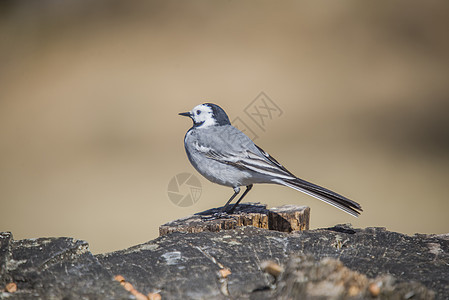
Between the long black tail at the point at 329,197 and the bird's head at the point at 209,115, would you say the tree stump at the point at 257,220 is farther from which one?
the bird's head at the point at 209,115

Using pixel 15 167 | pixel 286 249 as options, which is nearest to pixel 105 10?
pixel 15 167

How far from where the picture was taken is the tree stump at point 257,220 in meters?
4.54

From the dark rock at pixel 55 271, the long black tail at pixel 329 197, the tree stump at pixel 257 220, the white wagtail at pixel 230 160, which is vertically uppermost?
the white wagtail at pixel 230 160

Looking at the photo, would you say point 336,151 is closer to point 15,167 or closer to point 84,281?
point 15,167

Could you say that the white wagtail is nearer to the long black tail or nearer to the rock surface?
the long black tail

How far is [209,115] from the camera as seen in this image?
595cm

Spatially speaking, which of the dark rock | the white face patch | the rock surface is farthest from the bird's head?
the dark rock

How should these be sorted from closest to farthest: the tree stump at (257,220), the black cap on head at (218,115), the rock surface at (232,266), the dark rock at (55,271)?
the rock surface at (232,266)
the dark rock at (55,271)
the tree stump at (257,220)
the black cap on head at (218,115)

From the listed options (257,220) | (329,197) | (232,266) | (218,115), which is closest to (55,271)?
(232,266)

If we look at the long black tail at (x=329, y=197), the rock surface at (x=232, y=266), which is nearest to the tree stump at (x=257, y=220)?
the long black tail at (x=329, y=197)

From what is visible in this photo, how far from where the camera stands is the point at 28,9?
16.5 metres

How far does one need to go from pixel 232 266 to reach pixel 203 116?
9.63 ft

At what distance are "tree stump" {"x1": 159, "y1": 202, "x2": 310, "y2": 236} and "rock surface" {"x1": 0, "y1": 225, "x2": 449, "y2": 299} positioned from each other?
608 millimetres

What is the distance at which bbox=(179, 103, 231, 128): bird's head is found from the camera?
5910mm
